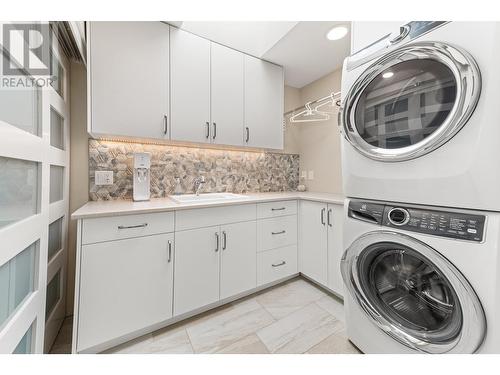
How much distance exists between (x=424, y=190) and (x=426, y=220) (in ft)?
0.42

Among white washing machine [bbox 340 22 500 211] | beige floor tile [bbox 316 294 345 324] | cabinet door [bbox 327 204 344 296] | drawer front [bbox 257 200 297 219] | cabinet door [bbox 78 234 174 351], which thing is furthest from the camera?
drawer front [bbox 257 200 297 219]

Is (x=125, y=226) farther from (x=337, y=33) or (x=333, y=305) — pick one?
(x=337, y=33)

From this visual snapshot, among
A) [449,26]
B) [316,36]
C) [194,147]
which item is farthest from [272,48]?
[449,26]

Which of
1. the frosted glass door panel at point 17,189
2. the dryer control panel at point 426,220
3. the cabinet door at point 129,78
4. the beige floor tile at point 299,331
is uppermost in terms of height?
the cabinet door at point 129,78

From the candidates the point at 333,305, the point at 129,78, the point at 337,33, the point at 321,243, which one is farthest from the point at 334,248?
the point at 129,78

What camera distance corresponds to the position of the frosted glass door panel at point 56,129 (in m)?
1.26

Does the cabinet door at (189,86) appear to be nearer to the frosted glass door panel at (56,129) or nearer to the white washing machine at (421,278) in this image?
the frosted glass door panel at (56,129)

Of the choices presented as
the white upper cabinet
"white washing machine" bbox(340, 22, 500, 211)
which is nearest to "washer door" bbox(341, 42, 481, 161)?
"white washing machine" bbox(340, 22, 500, 211)

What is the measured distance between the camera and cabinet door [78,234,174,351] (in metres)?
1.18

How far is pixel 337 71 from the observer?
2.28 m

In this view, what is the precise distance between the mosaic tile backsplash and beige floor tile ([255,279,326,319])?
3.69ft

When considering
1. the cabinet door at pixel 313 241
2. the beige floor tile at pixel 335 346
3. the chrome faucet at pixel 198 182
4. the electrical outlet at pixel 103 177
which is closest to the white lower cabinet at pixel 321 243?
the cabinet door at pixel 313 241

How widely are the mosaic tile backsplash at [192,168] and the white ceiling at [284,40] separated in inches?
40.7

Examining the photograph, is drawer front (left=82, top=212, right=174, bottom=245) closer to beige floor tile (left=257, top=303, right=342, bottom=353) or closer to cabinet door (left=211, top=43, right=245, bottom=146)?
cabinet door (left=211, top=43, right=245, bottom=146)
